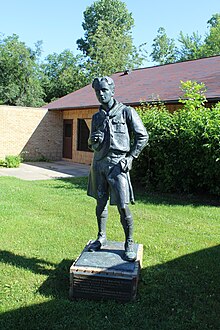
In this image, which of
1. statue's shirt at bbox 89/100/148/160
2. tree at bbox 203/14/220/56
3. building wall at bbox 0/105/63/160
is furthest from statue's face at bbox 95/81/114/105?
tree at bbox 203/14/220/56

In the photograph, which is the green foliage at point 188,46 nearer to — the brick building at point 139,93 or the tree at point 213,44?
the tree at point 213,44

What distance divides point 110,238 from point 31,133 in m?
14.8

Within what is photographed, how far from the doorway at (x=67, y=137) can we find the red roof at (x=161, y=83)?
114 cm

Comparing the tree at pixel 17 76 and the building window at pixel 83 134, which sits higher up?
the tree at pixel 17 76

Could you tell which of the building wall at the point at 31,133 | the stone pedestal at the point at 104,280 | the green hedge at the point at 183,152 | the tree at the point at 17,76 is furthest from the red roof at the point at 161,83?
the tree at the point at 17,76

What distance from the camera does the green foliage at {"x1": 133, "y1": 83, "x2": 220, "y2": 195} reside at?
8.02 m

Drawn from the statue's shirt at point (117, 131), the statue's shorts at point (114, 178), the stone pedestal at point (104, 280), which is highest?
→ the statue's shirt at point (117, 131)

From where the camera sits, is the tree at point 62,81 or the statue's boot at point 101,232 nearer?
the statue's boot at point 101,232

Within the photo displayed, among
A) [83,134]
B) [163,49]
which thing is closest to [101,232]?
[83,134]

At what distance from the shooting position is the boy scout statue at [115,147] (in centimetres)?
349

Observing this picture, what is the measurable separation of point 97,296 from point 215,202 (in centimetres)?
562

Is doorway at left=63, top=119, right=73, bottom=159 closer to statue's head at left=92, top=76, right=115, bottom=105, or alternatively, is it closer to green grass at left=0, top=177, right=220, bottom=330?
green grass at left=0, top=177, right=220, bottom=330

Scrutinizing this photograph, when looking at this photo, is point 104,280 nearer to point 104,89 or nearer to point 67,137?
point 104,89

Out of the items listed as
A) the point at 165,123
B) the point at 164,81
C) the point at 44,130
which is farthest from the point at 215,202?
the point at 44,130
